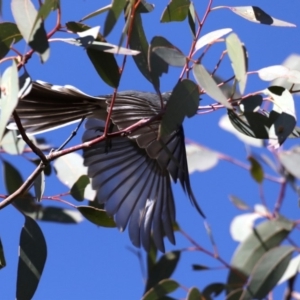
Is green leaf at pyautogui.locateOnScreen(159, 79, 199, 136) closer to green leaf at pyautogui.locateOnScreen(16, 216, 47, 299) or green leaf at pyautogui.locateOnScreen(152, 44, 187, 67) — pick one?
green leaf at pyautogui.locateOnScreen(152, 44, 187, 67)

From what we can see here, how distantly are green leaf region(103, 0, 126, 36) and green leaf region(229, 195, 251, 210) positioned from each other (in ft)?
4.13

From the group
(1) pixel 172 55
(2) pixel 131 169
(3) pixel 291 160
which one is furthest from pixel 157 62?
(3) pixel 291 160

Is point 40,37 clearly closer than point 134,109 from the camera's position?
Yes

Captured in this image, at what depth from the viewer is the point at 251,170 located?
2.43m

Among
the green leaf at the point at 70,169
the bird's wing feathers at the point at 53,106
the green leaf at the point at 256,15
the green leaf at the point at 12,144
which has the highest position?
the green leaf at the point at 256,15

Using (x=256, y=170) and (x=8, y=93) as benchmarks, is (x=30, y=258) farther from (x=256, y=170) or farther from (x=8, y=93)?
(x=256, y=170)

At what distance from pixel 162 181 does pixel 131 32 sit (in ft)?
3.33

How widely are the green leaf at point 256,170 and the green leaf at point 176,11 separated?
3.10 ft

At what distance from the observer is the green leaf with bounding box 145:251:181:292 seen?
2385mm

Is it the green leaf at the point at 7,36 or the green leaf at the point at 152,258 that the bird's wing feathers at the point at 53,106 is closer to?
the green leaf at the point at 7,36

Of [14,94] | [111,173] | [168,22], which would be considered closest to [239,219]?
[111,173]

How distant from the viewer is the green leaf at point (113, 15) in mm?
1257

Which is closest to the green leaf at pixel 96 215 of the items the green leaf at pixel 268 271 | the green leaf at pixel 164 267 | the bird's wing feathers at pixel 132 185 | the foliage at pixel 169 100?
the foliage at pixel 169 100

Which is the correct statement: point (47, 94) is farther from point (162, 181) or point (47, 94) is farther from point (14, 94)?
point (162, 181)
